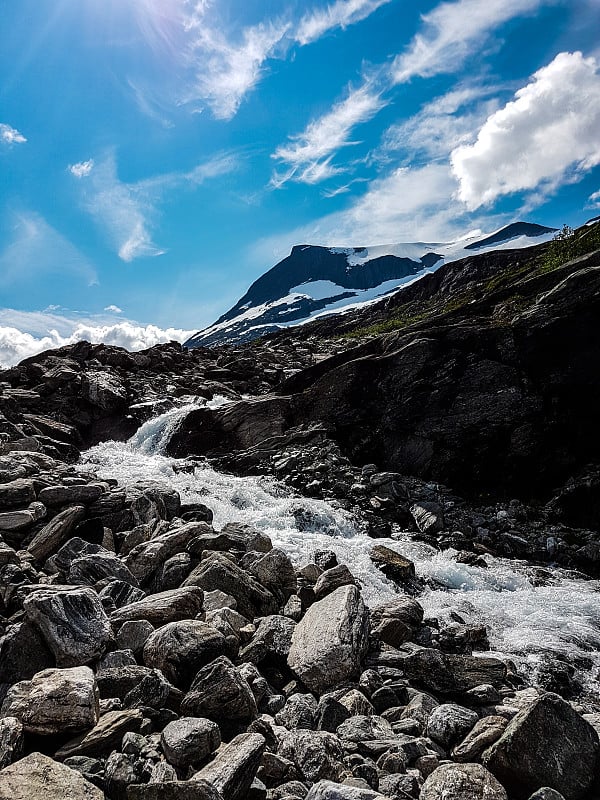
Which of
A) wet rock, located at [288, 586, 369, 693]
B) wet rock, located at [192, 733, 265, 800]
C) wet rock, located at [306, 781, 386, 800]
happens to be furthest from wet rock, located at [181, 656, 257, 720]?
wet rock, located at [306, 781, 386, 800]

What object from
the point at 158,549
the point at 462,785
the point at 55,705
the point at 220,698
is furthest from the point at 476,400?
the point at 55,705

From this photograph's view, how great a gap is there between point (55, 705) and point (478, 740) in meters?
5.63

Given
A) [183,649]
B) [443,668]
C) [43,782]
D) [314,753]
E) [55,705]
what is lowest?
[443,668]

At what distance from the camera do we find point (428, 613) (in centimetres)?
1246

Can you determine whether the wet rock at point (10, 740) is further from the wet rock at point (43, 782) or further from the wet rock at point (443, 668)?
the wet rock at point (443, 668)

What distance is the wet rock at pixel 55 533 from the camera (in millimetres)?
12695

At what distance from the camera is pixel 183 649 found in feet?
24.6

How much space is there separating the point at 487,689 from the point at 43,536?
11.8 metres

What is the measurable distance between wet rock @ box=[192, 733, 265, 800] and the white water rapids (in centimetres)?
658

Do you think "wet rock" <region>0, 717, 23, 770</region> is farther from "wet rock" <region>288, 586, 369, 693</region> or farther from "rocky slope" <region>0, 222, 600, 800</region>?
"wet rock" <region>288, 586, 369, 693</region>

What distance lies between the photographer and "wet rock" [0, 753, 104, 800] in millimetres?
4449

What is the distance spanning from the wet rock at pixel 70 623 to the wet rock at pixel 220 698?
204 cm

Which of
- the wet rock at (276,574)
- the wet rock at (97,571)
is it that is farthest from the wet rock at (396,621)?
the wet rock at (97,571)

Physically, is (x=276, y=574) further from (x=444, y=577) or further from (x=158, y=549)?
(x=444, y=577)
